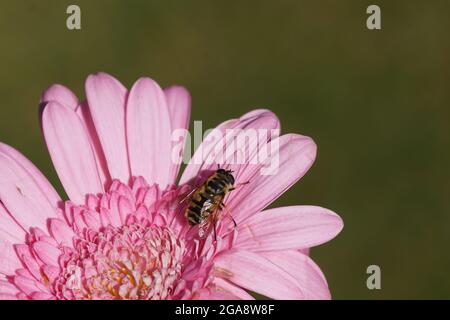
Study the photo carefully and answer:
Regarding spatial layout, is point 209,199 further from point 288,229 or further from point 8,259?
point 8,259

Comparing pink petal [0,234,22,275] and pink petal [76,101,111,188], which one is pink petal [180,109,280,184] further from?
pink petal [0,234,22,275]

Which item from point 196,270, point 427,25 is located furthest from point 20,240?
point 427,25

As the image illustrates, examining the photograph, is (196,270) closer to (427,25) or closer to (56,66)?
(56,66)

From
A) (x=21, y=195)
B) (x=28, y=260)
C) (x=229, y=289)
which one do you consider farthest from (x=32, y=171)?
(x=229, y=289)

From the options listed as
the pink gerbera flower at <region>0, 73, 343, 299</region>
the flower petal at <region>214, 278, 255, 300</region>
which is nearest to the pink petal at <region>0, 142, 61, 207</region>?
the pink gerbera flower at <region>0, 73, 343, 299</region>

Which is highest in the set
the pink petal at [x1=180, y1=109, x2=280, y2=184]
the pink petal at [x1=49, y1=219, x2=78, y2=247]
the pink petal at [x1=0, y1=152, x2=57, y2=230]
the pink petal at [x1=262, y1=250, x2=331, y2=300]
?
the pink petal at [x1=180, y1=109, x2=280, y2=184]

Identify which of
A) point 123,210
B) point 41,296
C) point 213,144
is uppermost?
point 213,144
